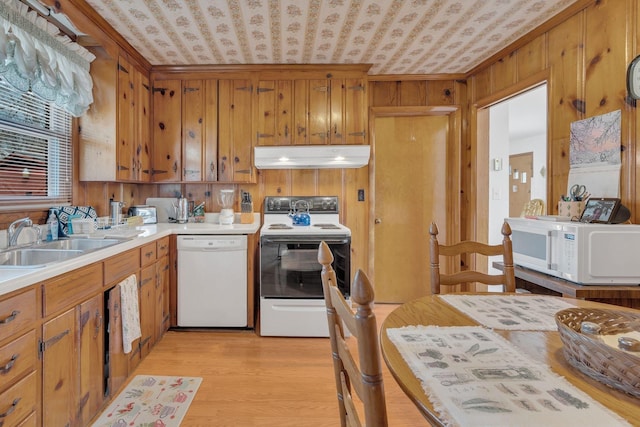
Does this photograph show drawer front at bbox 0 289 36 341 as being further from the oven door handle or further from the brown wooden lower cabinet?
the oven door handle

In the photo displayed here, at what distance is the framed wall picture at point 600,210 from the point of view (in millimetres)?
1606

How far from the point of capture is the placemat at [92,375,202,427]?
161cm

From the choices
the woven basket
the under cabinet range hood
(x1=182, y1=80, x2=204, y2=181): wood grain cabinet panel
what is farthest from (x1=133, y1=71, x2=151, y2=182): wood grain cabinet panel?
the woven basket

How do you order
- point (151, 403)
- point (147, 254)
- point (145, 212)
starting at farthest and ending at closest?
1. point (145, 212)
2. point (147, 254)
3. point (151, 403)

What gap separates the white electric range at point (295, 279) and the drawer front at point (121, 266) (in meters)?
0.90

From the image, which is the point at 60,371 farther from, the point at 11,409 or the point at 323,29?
the point at 323,29

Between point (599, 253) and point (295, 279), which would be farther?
point (295, 279)

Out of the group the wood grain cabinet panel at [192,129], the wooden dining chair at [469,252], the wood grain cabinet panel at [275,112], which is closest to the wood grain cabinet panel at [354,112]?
the wood grain cabinet panel at [275,112]

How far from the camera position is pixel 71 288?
1.40 metres

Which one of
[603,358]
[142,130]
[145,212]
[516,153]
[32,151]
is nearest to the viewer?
[603,358]

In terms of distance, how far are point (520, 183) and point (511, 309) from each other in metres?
6.11

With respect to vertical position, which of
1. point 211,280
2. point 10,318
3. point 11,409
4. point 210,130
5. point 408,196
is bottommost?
point 11,409

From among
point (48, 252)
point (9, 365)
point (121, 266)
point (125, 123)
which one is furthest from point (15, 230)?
point (125, 123)

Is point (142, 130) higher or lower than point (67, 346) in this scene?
higher
